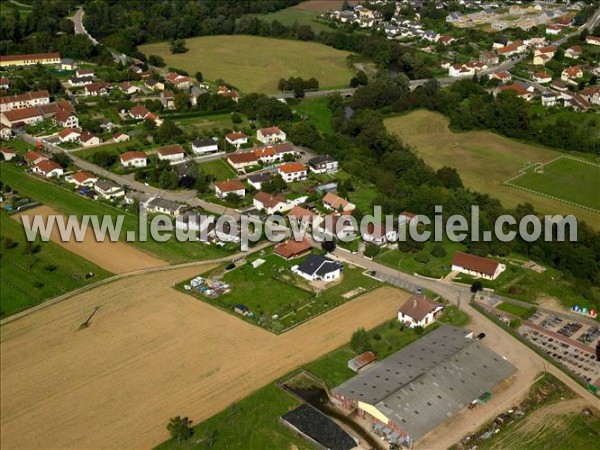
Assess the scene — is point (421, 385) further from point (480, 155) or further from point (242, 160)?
point (480, 155)

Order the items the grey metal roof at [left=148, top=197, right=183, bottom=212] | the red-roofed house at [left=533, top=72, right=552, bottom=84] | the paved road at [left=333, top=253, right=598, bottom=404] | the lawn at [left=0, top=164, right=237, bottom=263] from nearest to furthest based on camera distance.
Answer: the paved road at [left=333, top=253, right=598, bottom=404] < the lawn at [left=0, top=164, right=237, bottom=263] < the grey metal roof at [left=148, top=197, right=183, bottom=212] < the red-roofed house at [left=533, top=72, right=552, bottom=84]

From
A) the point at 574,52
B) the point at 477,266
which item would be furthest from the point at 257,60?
the point at 477,266

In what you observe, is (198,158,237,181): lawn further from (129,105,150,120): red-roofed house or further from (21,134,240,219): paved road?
(129,105,150,120): red-roofed house

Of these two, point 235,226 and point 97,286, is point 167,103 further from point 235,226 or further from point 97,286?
point 97,286

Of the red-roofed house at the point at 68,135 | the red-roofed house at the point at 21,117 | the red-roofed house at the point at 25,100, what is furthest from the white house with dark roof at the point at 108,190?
the red-roofed house at the point at 25,100

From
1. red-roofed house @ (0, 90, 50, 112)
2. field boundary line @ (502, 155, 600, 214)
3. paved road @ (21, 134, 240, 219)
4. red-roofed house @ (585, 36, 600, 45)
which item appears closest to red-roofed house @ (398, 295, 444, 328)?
paved road @ (21, 134, 240, 219)

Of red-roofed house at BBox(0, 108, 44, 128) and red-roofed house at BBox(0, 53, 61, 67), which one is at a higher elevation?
red-roofed house at BBox(0, 53, 61, 67)
